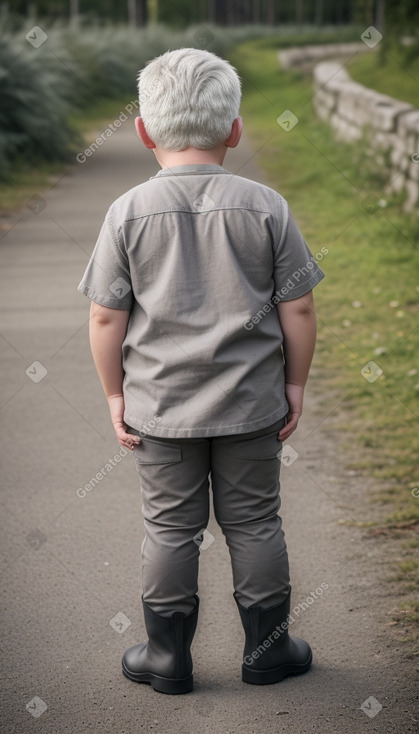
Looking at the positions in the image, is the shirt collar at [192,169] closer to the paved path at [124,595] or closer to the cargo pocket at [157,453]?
the cargo pocket at [157,453]

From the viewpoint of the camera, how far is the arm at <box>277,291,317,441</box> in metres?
2.35

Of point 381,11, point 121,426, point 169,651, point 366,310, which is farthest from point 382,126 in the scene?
point 381,11

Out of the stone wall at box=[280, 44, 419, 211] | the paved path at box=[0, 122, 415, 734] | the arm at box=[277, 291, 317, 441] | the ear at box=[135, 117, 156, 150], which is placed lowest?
the stone wall at box=[280, 44, 419, 211]

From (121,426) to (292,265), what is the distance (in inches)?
24.6

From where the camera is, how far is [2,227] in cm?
892

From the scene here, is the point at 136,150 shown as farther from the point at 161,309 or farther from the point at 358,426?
the point at 161,309

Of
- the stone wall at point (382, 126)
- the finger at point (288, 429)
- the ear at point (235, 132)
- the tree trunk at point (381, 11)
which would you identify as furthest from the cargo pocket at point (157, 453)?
the tree trunk at point (381, 11)

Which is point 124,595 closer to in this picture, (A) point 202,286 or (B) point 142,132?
(A) point 202,286

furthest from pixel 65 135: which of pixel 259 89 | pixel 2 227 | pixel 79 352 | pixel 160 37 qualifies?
pixel 160 37

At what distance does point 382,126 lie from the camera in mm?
9633

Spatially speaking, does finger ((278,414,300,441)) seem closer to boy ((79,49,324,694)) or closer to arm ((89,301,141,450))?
boy ((79,49,324,694))

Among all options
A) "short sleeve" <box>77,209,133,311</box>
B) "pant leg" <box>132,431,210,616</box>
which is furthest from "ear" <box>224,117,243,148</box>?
"pant leg" <box>132,431,210,616</box>

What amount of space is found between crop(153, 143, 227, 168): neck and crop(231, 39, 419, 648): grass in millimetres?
1542

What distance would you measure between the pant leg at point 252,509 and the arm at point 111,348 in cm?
25
